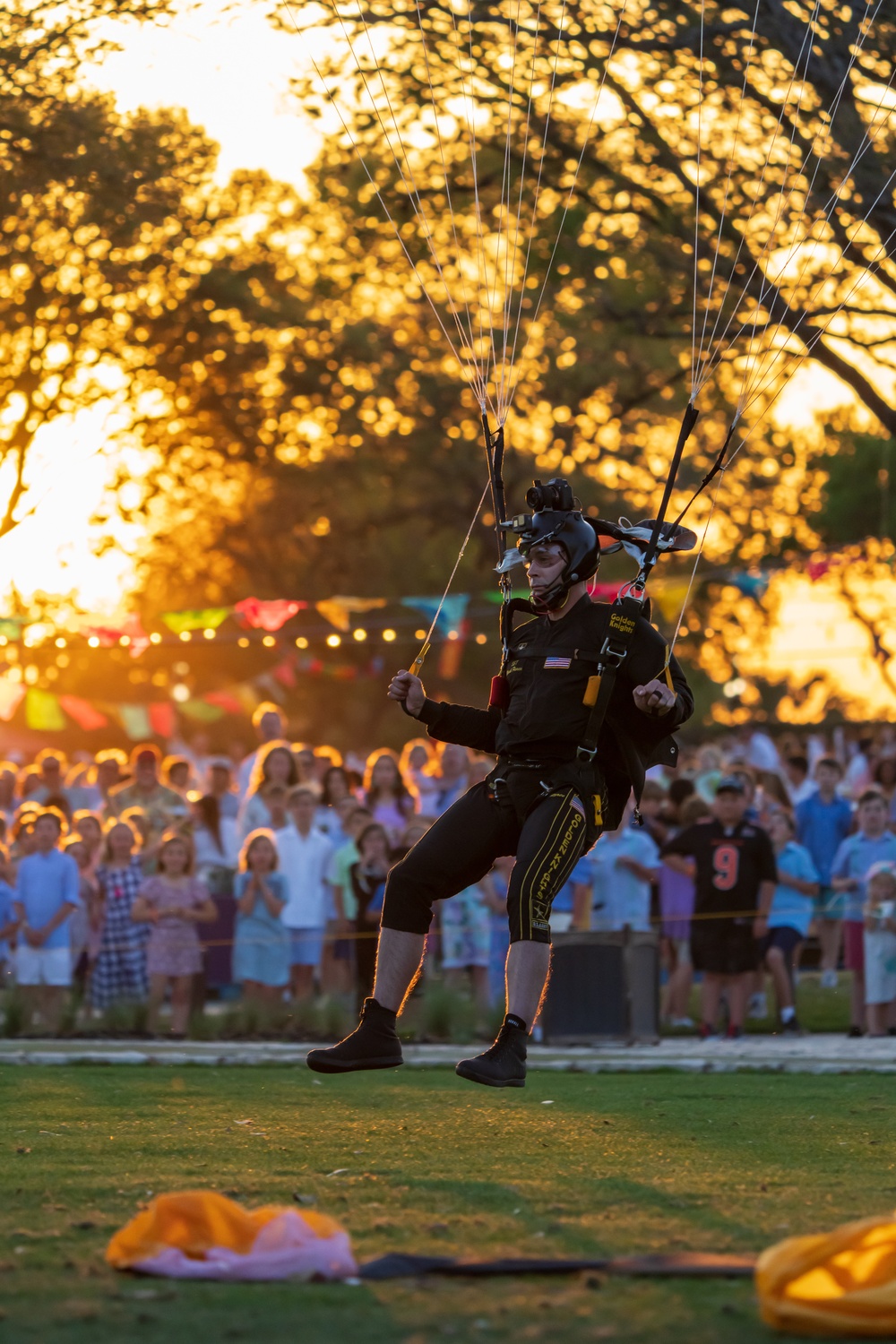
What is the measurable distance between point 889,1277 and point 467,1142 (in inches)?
146

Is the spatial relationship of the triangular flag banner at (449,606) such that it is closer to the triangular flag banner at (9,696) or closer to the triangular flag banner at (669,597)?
→ the triangular flag banner at (669,597)

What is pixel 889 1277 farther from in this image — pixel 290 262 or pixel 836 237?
pixel 290 262

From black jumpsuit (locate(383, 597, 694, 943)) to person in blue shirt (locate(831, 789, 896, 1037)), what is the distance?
721cm

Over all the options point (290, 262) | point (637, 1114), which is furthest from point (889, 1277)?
point (290, 262)

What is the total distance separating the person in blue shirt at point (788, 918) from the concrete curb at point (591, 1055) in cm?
39

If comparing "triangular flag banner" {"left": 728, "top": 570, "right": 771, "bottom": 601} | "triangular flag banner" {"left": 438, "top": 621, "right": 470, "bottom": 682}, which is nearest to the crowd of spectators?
"triangular flag banner" {"left": 728, "top": 570, "right": 771, "bottom": 601}

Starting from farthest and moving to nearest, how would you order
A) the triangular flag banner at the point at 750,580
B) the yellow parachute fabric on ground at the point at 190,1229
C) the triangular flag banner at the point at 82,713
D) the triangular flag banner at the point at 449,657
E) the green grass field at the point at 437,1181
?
the triangular flag banner at the point at 449,657
the triangular flag banner at the point at 82,713
the triangular flag banner at the point at 750,580
the yellow parachute fabric on ground at the point at 190,1229
the green grass field at the point at 437,1181

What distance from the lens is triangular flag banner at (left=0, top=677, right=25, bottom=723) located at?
28.6 meters

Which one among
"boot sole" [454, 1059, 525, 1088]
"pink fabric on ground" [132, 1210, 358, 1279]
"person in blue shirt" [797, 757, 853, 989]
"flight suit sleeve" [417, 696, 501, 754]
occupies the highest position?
"person in blue shirt" [797, 757, 853, 989]

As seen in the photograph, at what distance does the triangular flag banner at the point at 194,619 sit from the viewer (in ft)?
77.2

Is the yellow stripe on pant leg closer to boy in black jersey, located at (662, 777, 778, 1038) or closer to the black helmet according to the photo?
the black helmet

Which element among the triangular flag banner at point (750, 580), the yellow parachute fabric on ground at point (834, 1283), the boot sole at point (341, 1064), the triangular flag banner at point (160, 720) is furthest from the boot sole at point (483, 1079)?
the triangular flag banner at point (160, 720)

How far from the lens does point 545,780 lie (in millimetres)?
7730

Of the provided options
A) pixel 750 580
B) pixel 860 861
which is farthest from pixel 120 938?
pixel 750 580
